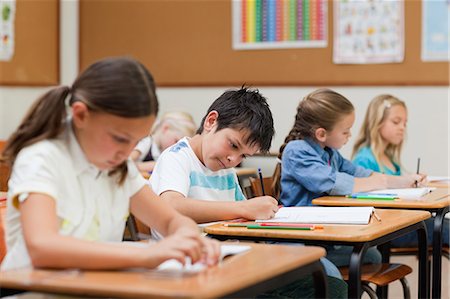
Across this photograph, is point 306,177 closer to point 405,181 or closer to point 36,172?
point 405,181

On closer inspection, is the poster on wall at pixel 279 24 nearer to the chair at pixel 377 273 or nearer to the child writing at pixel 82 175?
the chair at pixel 377 273

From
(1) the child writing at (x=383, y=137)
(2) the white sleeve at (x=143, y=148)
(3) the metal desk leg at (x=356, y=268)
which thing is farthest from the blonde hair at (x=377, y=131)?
(3) the metal desk leg at (x=356, y=268)

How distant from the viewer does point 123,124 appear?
158 cm

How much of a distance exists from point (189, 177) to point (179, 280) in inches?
45.6

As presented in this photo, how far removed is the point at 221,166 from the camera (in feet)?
8.35

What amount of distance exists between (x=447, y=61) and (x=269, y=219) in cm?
321

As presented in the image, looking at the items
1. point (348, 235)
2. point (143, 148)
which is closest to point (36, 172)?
point (348, 235)

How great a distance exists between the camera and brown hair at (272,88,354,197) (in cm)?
325

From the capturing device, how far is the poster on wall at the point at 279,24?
554cm

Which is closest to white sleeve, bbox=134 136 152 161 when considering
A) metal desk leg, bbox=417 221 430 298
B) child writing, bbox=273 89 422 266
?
child writing, bbox=273 89 422 266

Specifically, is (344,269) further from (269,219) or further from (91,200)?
(91,200)

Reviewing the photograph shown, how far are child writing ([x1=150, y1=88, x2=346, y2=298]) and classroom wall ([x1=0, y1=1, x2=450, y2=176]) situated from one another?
9.42 ft

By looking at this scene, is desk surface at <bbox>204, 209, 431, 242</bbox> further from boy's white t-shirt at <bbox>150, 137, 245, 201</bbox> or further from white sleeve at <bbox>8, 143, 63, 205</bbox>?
white sleeve at <bbox>8, 143, 63, 205</bbox>

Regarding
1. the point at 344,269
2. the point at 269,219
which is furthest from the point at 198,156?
the point at 344,269
